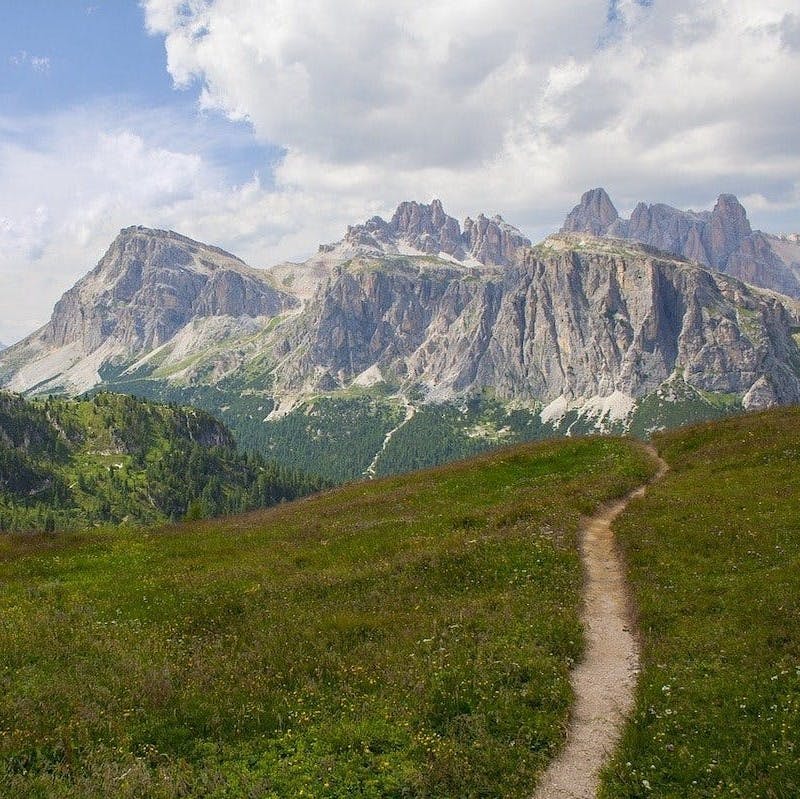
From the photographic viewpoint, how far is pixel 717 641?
17547 millimetres

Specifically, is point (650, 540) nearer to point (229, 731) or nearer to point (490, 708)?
point (490, 708)

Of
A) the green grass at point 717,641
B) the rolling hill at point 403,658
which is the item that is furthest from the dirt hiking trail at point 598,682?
the green grass at point 717,641

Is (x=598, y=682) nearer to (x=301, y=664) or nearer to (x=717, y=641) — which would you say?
(x=717, y=641)

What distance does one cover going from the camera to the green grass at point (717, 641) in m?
12.3

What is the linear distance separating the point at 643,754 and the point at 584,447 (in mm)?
44768

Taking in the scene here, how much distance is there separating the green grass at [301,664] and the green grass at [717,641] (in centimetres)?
240

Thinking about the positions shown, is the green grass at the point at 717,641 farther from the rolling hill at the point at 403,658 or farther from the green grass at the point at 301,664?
the green grass at the point at 301,664

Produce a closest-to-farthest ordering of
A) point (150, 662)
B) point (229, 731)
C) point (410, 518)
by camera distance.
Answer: point (229, 731) < point (150, 662) < point (410, 518)

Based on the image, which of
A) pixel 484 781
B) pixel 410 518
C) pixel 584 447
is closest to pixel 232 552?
pixel 410 518

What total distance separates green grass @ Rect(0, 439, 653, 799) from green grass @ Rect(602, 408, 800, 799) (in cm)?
240

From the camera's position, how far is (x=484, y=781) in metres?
12.8

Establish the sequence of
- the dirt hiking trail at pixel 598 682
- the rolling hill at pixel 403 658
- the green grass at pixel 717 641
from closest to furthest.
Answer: the green grass at pixel 717 641
the dirt hiking trail at pixel 598 682
the rolling hill at pixel 403 658

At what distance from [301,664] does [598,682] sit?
8800 mm

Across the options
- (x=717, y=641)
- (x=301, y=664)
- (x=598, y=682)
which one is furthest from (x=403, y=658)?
(x=717, y=641)
